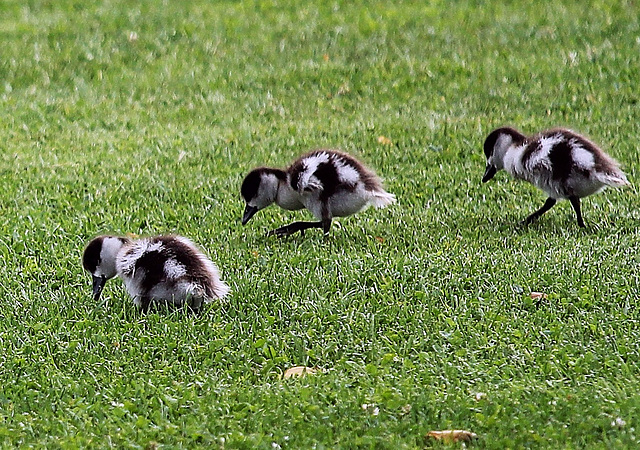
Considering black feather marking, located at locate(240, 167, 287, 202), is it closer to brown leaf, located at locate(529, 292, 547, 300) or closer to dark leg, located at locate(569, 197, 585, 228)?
dark leg, located at locate(569, 197, 585, 228)

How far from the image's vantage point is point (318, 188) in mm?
7516

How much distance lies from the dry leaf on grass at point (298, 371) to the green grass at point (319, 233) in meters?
0.07

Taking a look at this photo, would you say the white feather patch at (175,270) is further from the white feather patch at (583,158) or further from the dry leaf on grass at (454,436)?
the white feather patch at (583,158)

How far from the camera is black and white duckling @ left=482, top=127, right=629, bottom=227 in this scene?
752 centimetres

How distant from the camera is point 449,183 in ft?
30.8

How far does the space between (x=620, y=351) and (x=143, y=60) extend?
10.3m

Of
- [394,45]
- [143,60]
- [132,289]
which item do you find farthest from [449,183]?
[143,60]

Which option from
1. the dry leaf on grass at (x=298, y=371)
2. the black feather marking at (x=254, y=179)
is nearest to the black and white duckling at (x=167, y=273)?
the dry leaf on grass at (x=298, y=371)

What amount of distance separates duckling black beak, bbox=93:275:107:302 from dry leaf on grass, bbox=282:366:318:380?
1.68 metres

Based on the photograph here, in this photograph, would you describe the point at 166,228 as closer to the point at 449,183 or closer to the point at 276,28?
the point at 449,183

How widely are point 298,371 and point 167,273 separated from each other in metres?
1.14

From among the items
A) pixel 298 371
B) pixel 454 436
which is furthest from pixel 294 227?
pixel 454 436

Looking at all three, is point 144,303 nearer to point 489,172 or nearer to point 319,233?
point 319,233

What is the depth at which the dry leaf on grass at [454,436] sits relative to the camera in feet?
14.2
